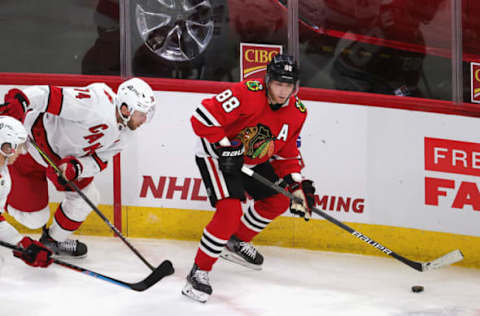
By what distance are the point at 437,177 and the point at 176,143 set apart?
4.72 feet

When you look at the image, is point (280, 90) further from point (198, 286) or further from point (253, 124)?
point (198, 286)

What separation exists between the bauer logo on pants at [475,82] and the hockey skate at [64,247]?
7.23 ft

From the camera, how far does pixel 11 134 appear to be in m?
2.70

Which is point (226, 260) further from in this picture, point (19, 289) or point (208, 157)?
point (19, 289)

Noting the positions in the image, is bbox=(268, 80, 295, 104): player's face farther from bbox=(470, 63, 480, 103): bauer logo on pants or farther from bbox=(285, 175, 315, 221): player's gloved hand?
bbox=(470, 63, 480, 103): bauer logo on pants

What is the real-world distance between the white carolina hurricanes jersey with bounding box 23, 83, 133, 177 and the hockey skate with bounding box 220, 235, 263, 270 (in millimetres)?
782

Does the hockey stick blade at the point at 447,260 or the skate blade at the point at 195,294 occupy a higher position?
the hockey stick blade at the point at 447,260

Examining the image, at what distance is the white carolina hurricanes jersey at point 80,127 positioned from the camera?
333 centimetres

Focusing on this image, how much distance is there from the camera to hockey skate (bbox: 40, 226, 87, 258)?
3.65m

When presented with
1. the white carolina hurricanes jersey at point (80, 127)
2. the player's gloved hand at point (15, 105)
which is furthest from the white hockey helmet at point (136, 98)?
the player's gloved hand at point (15, 105)

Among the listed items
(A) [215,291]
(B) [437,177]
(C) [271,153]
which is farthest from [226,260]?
(B) [437,177]

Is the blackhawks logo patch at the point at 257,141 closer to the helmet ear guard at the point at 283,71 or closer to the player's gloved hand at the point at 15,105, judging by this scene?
the helmet ear guard at the point at 283,71

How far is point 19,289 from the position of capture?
3.20m

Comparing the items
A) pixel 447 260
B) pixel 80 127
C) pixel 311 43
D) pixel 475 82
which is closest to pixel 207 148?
pixel 80 127
